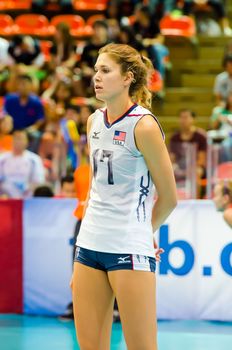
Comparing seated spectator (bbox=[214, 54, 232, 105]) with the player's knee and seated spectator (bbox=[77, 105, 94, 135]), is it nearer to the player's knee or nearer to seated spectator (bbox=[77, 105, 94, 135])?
seated spectator (bbox=[77, 105, 94, 135])

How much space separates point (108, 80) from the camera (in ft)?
14.5

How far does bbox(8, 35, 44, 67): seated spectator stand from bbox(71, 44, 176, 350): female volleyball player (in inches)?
385

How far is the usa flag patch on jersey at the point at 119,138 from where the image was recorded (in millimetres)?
4348

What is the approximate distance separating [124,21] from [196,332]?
757cm

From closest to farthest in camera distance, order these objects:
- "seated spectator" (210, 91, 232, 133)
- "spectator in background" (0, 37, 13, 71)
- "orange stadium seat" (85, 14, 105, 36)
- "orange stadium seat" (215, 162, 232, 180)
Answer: "orange stadium seat" (215, 162, 232, 180)
"seated spectator" (210, 91, 232, 133)
"spectator in background" (0, 37, 13, 71)
"orange stadium seat" (85, 14, 105, 36)

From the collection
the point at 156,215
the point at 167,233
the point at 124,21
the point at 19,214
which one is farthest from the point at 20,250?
the point at 124,21

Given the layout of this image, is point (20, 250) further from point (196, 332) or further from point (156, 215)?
point (156, 215)

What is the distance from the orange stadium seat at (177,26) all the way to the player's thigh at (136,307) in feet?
34.8

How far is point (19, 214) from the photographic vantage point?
862cm

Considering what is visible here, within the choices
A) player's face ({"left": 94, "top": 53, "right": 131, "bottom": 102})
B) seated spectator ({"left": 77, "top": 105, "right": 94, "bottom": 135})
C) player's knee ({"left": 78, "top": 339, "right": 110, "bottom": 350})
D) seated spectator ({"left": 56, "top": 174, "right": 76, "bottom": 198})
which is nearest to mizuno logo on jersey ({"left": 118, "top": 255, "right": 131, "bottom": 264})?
player's knee ({"left": 78, "top": 339, "right": 110, "bottom": 350})

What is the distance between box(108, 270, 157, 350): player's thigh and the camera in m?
4.27

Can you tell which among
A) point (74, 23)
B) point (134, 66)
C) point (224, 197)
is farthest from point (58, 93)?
point (134, 66)

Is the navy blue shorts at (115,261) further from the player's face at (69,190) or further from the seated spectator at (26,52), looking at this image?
the seated spectator at (26,52)

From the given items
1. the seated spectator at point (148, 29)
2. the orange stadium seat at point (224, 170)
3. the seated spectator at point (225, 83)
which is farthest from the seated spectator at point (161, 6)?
the orange stadium seat at point (224, 170)
